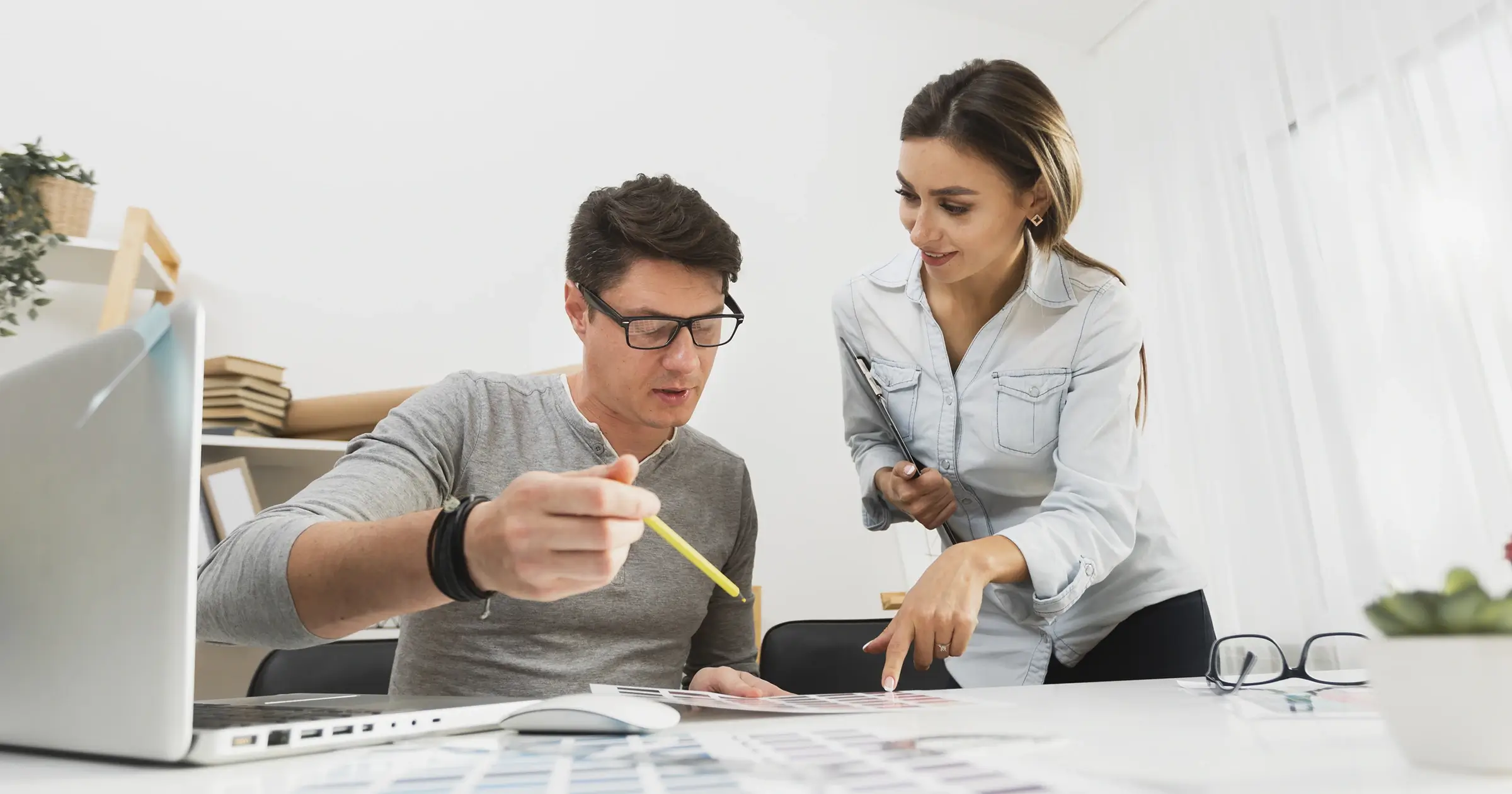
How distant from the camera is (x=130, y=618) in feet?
1.60

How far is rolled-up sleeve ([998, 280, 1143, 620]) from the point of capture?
115 cm

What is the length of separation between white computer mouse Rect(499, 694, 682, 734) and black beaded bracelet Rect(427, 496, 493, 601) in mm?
100

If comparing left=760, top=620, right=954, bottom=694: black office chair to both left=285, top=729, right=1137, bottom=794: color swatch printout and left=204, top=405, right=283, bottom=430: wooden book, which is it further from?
left=204, top=405, right=283, bottom=430: wooden book

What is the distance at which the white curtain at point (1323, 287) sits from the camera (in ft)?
6.82

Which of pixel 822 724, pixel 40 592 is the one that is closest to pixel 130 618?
pixel 40 592

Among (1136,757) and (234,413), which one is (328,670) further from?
(1136,757)

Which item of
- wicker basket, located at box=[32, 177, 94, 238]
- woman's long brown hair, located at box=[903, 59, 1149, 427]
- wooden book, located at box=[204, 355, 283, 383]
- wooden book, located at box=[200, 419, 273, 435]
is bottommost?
wooden book, located at box=[200, 419, 273, 435]

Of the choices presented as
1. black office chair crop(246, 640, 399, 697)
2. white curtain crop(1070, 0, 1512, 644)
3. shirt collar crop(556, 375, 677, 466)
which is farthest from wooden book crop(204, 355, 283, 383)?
white curtain crop(1070, 0, 1512, 644)

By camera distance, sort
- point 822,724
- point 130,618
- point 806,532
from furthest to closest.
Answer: point 806,532, point 822,724, point 130,618

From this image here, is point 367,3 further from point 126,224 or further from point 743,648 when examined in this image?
point 743,648

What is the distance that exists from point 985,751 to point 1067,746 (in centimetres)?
6

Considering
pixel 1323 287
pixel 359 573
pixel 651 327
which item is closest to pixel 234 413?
pixel 651 327

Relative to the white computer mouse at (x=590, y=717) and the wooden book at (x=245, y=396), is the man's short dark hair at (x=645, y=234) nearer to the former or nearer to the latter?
the white computer mouse at (x=590, y=717)

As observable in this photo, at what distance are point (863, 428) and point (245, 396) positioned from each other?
1397mm
